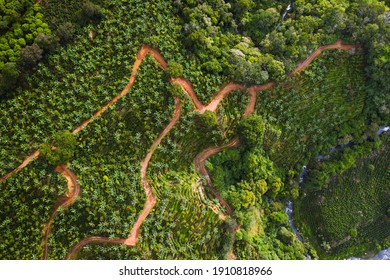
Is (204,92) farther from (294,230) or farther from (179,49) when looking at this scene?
(294,230)

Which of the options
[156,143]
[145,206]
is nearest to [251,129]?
[156,143]

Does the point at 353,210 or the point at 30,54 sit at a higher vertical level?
the point at 30,54

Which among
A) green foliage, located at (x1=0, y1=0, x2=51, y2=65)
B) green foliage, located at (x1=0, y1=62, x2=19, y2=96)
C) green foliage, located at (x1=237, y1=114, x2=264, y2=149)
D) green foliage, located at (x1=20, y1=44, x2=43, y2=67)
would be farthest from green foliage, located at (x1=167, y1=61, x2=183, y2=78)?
green foliage, located at (x1=0, y1=62, x2=19, y2=96)

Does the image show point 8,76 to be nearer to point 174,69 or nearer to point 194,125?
point 174,69

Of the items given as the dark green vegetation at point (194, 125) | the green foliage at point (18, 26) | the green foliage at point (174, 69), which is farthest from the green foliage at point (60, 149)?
the green foliage at point (174, 69)

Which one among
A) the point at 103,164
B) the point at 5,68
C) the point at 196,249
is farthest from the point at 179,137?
the point at 5,68

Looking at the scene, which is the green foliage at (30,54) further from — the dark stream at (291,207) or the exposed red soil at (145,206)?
the dark stream at (291,207)
